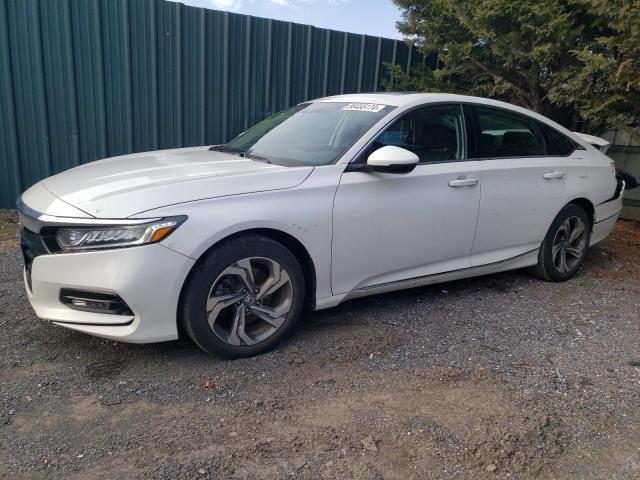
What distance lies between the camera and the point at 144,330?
2889 mm

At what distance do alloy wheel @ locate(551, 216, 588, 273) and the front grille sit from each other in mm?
4000

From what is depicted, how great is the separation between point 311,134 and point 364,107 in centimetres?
43

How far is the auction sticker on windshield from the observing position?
385 centimetres

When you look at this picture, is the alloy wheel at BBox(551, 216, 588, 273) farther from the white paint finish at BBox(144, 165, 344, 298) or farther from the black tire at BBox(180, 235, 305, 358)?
the black tire at BBox(180, 235, 305, 358)

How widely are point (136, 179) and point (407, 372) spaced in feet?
6.36

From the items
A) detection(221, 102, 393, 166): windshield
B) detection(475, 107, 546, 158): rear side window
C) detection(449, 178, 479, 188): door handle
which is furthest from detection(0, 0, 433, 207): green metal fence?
detection(449, 178, 479, 188): door handle

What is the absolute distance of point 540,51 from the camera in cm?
596

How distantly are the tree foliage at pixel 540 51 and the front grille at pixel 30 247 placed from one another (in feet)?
17.0

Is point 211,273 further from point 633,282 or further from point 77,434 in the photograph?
point 633,282

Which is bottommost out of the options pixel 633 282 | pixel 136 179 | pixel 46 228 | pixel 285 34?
pixel 633 282

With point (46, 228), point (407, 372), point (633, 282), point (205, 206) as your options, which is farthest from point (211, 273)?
point (633, 282)

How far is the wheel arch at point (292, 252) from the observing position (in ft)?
9.78

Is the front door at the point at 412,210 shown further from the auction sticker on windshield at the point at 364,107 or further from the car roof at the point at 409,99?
the auction sticker on windshield at the point at 364,107

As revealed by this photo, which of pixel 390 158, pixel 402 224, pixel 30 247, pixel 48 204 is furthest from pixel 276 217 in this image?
pixel 30 247
